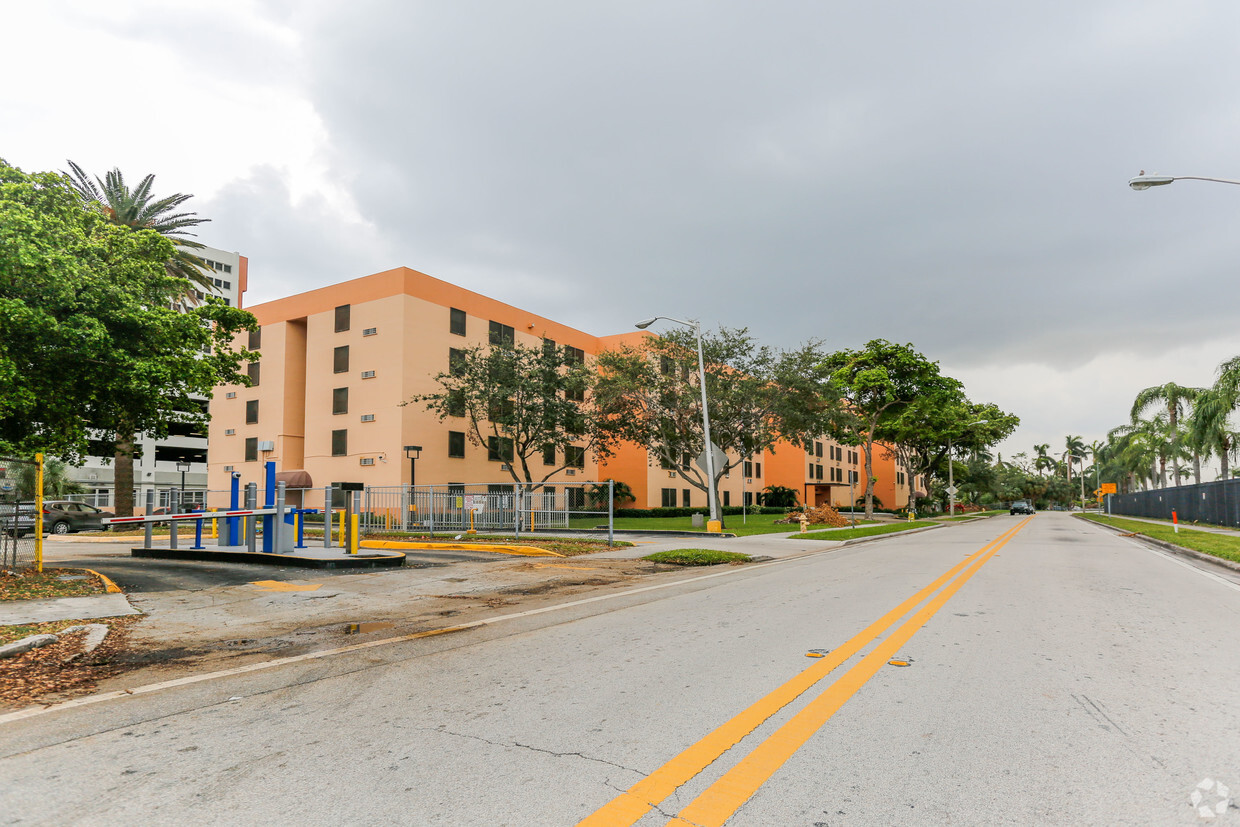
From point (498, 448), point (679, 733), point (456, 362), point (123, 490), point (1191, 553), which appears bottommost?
point (1191, 553)

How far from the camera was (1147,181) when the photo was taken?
47.1 ft

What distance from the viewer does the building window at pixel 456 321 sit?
39.5 meters

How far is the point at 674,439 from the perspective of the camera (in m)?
36.8

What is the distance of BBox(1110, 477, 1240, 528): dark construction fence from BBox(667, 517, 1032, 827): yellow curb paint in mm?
35129

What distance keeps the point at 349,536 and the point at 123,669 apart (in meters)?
9.50

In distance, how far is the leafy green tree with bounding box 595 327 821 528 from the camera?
110 ft

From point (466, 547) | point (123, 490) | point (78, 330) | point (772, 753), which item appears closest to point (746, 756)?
point (772, 753)

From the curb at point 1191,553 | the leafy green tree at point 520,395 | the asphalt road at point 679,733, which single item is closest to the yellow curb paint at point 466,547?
the asphalt road at point 679,733

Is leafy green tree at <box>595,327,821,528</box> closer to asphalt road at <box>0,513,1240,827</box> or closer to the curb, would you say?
the curb

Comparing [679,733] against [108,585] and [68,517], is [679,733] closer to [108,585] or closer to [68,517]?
[108,585]

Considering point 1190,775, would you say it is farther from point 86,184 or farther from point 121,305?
point 86,184

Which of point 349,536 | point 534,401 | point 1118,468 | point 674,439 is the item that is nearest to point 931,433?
point 674,439

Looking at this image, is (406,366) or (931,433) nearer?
(406,366)

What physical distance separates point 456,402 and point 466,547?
16.5 meters
